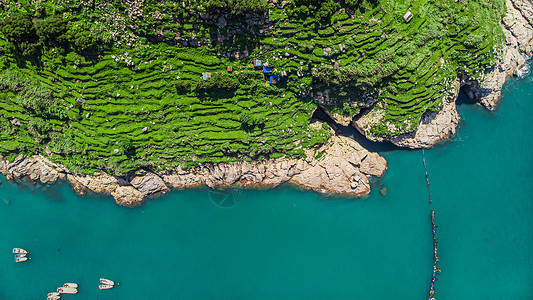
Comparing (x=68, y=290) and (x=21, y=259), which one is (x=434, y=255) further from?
(x=21, y=259)

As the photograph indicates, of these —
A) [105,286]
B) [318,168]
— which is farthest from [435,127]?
[105,286]

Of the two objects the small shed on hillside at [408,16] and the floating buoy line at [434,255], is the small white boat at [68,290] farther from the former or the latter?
the small shed on hillside at [408,16]

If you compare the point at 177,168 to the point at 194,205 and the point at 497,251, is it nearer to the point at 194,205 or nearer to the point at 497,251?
the point at 194,205

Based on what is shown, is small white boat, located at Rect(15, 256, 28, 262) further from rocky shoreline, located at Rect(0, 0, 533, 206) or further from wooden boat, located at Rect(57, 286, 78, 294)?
rocky shoreline, located at Rect(0, 0, 533, 206)

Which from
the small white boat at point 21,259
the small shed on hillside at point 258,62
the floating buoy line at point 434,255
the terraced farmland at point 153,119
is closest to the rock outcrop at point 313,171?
the terraced farmland at point 153,119

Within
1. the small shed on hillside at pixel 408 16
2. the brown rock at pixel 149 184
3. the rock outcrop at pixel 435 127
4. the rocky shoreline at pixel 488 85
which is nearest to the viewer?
the small shed on hillside at pixel 408 16

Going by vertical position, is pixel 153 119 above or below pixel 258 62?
below
